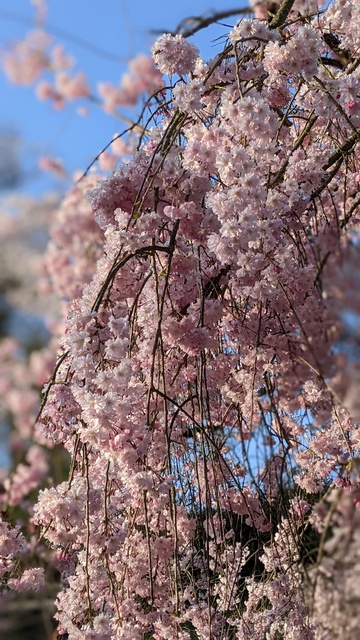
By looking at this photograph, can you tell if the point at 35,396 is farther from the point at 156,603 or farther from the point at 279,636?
the point at 279,636

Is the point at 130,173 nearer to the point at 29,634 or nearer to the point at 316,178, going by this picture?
the point at 316,178


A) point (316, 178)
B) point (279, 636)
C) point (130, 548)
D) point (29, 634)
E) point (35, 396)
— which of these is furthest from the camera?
point (279, 636)

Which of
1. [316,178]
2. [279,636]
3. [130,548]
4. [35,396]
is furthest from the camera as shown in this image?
[279,636]

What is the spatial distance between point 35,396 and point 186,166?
34.8 inches

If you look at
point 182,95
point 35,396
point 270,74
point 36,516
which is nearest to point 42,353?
point 35,396

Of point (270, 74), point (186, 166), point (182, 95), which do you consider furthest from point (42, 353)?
point (270, 74)

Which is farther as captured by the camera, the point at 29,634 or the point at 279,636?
the point at 279,636

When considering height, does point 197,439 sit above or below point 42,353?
below

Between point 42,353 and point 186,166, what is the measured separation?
2.55 feet

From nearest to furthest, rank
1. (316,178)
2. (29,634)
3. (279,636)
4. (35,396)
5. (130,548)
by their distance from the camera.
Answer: (29,634)
(35,396)
(316,178)
(130,548)
(279,636)

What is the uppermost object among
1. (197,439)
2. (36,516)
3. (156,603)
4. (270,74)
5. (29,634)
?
(270,74)

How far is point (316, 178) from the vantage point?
2.53m

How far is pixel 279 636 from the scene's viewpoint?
15.4 ft

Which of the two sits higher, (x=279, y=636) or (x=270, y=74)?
(x=270, y=74)
